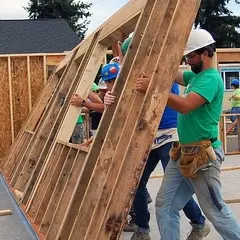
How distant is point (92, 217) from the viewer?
401 cm

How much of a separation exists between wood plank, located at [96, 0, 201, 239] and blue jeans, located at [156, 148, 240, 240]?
518mm

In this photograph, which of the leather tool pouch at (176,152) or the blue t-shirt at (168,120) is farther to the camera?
the blue t-shirt at (168,120)

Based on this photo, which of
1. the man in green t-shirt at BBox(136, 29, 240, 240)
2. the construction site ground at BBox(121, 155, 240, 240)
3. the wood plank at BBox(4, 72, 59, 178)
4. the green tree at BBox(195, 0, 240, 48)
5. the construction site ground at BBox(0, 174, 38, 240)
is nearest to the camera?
the man in green t-shirt at BBox(136, 29, 240, 240)

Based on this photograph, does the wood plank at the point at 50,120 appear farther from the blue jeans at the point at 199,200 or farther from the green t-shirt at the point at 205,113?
the green t-shirt at the point at 205,113

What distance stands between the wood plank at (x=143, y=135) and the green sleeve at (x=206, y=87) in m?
0.20

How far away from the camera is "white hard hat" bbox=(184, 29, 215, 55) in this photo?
4.02 metres

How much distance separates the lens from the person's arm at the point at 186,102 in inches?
149

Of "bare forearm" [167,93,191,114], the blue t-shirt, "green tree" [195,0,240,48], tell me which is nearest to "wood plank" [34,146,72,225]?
the blue t-shirt

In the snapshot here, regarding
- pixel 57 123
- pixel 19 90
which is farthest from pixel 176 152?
pixel 19 90

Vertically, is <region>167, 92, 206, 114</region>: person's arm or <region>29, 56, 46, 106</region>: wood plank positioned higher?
<region>29, 56, 46, 106</region>: wood plank

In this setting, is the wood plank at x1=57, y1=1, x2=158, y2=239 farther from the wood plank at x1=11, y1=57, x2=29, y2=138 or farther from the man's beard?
the wood plank at x1=11, y1=57, x2=29, y2=138

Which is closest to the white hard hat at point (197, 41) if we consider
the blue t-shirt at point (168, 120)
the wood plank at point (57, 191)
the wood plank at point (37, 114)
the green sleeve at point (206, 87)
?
the green sleeve at point (206, 87)

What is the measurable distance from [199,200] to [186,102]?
0.76 meters

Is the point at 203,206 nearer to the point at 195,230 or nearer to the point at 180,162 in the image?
the point at 180,162
